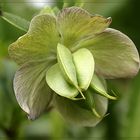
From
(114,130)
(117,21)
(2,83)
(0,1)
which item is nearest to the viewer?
(0,1)

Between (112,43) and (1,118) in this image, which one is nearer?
(112,43)

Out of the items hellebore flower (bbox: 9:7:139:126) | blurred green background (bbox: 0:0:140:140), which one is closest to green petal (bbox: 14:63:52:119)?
hellebore flower (bbox: 9:7:139:126)

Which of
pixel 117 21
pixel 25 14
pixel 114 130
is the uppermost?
pixel 25 14

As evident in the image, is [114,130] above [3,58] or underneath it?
underneath

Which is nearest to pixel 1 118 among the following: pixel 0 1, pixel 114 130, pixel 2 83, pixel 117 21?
pixel 2 83

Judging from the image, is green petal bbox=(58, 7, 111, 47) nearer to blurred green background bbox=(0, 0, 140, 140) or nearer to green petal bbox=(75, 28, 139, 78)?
green petal bbox=(75, 28, 139, 78)

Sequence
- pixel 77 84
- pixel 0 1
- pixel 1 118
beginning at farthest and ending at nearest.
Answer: pixel 1 118 < pixel 0 1 < pixel 77 84

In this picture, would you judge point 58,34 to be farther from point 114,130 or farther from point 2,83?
point 114,130
